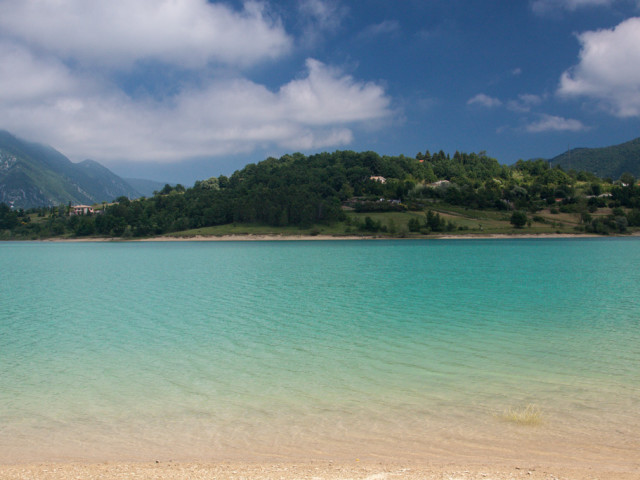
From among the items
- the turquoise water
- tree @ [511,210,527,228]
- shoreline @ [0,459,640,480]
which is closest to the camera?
shoreline @ [0,459,640,480]

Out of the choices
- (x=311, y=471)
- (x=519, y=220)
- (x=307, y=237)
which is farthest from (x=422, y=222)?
(x=311, y=471)

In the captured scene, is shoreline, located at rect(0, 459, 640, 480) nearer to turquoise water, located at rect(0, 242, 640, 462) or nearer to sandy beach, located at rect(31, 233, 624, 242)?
turquoise water, located at rect(0, 242, 640, 462)

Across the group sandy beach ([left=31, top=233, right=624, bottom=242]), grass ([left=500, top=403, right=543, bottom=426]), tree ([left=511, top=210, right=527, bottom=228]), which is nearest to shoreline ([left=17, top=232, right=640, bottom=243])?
sandy beach ([left=31, top=233, right=624, bottom=242])

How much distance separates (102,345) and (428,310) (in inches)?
518

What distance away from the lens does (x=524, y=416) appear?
782 cm

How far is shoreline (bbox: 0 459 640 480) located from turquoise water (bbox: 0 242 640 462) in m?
0.38

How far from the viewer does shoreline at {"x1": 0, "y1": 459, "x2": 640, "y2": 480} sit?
5895mm

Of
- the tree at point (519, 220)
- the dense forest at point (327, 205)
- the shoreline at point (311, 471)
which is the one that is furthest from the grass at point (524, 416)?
the tree at point (519, 220)

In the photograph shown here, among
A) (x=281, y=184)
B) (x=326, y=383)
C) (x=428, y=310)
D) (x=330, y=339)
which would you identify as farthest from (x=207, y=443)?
(x=281, y=184)

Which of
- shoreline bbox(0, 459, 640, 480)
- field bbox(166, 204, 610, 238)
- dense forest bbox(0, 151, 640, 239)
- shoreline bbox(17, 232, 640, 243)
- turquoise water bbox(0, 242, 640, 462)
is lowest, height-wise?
turquoise water bbox(0, 242, 640, 462)

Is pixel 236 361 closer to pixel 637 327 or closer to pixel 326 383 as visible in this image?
pixel 326 383

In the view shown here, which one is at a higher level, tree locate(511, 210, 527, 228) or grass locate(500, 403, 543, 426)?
tree locate(511, 210, 527, 228)

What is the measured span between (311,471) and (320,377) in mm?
4593

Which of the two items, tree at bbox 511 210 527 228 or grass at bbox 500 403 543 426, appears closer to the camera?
grass at bbox 500 403 543 426
